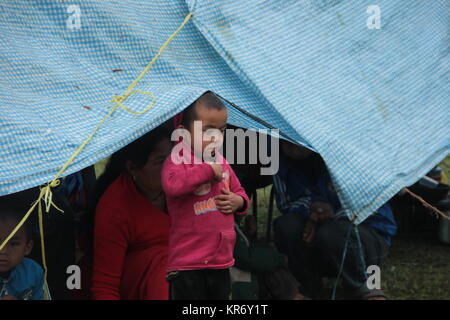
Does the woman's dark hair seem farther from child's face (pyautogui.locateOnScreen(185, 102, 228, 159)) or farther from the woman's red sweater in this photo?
child's face (pyautogui.locateOnScreen(185, 102, 228, 159))

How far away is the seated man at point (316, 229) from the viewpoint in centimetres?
352

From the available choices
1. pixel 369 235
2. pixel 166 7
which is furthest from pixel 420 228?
pixel 166 7

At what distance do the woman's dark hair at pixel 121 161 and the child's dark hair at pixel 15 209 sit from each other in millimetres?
344

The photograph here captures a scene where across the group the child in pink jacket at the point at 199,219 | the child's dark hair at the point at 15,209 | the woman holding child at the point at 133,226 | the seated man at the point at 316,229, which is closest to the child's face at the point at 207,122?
the child in pink jacket at the point at 199,219

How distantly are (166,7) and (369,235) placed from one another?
168 cm

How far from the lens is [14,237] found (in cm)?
280

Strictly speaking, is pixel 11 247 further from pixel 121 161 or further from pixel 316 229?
pixel 316 229

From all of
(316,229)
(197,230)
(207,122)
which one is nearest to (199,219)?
(197,230)

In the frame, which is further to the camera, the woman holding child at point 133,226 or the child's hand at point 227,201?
the woman holding child at point 133,226

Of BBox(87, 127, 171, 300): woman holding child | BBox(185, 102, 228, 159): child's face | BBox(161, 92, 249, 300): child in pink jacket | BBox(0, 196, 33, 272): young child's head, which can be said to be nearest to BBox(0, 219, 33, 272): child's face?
BBox(0, 196, 33, 272): young child's head

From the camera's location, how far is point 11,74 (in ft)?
9.16

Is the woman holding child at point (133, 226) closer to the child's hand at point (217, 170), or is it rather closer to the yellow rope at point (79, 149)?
the yellow rope at point (79, 149)

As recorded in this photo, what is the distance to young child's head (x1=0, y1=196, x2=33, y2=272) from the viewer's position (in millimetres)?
2766

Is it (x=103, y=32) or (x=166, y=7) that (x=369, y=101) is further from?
(x=103, y=32)
